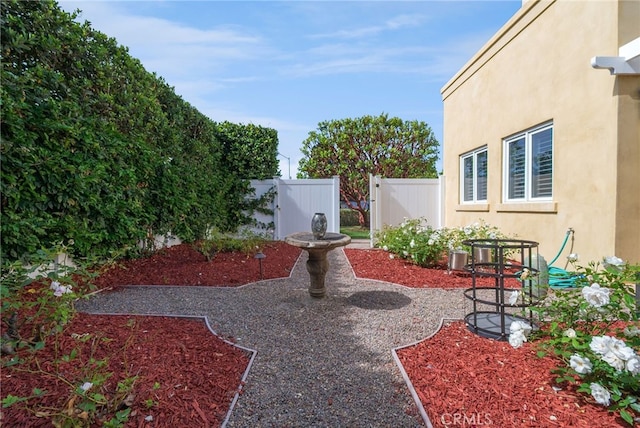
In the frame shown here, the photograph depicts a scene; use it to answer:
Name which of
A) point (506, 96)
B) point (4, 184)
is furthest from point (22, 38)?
point (506, 96)

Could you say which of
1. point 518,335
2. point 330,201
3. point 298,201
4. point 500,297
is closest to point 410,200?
point 330,201

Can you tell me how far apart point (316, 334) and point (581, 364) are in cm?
199

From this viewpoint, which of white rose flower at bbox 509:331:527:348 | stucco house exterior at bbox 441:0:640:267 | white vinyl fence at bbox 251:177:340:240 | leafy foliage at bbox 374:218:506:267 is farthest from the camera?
white vinyl fence at bbox 251:177:340:240

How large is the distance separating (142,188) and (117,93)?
1.48 meters

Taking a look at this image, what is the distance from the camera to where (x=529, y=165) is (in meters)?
5.70

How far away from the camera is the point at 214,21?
4.76m

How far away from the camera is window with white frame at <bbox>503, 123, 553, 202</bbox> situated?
529cm

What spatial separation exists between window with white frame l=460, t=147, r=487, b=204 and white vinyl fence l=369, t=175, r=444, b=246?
43.0 inches

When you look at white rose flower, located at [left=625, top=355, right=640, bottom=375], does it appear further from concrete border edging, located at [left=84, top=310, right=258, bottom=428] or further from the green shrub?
the green shrub

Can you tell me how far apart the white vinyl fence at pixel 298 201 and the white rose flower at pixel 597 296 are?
7.39 metres

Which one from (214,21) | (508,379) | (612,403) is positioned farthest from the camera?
(214,21)

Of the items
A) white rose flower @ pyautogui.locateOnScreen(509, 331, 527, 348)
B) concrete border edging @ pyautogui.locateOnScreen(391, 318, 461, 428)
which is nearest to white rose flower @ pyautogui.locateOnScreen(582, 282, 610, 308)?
white rose flower @ pyautogui.locateOnScreen(509, 331, 527, 348)

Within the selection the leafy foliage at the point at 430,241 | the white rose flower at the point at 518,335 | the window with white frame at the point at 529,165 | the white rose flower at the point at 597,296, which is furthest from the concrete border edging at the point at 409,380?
the window with white frame at the point at 529,165

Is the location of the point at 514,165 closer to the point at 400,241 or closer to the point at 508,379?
the point at 400,241
